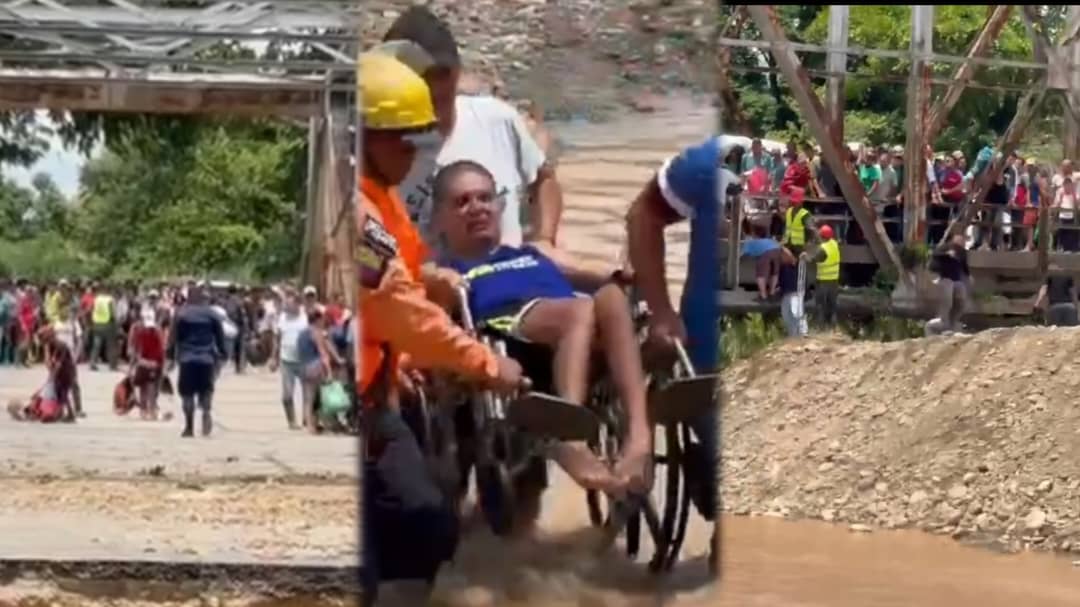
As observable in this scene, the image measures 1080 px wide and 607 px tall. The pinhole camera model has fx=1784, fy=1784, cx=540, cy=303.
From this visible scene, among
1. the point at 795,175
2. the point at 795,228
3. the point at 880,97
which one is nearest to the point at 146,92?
the point at 795,228

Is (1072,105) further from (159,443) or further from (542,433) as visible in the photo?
(542,433)

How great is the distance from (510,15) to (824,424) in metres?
11.2

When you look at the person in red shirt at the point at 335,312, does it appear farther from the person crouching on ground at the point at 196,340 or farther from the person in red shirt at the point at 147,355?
the person in red shirt at the point at 147,355

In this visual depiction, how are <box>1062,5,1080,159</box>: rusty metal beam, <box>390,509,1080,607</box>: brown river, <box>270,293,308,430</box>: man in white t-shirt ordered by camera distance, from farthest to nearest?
<box>1062,5,1080,159</box>: rusty metal beam, <box>390,509,1080,607</box>: brown river, <box>270,293,308,430</box>: man in white t-shirt

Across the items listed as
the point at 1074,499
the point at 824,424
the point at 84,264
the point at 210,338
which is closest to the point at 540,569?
the point at 210,338

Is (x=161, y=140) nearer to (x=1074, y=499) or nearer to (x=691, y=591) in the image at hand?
(x=691, y=591)

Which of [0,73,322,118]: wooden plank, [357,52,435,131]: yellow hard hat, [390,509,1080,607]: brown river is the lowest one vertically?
[390,509,1080,607]: brown river

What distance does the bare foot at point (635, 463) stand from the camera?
373cm

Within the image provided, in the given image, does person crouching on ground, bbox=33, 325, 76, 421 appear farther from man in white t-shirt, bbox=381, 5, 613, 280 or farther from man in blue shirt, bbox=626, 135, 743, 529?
man in blue shirt, bbox=626, 135, 743, 529

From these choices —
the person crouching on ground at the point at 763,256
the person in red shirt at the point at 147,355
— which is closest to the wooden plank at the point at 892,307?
the person crouching on ground at the point at 763,256

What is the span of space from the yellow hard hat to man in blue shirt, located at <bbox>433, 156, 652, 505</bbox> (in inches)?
4.9

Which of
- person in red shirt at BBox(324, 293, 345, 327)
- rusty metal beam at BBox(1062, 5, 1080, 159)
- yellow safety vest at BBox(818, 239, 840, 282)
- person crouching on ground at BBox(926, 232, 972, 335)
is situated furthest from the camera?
rusty metal beam at BBox(1062, 5, 1080, 159)

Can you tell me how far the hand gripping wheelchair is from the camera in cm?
365

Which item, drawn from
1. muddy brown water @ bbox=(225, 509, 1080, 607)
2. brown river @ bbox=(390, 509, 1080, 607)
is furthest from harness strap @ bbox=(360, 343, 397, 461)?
muddy brown water @ bbox=(225, 509, 1080, 607)
